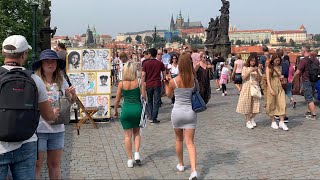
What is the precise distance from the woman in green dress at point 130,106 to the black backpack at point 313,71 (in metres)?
5.13

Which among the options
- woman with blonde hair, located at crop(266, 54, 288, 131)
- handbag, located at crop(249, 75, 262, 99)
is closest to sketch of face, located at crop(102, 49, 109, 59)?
handbag, located at crop(249, 75, 262, 99)

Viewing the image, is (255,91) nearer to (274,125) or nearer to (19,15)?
(274,125)

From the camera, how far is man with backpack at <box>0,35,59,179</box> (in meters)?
3.18

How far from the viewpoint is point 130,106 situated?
257 inches

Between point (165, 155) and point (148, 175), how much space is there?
1.17 metres

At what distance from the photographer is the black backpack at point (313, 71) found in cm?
1014

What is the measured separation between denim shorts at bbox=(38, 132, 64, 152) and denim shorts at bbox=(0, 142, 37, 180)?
1143mm

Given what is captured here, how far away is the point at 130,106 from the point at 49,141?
201cm

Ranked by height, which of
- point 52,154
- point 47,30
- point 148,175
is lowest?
point 148,175

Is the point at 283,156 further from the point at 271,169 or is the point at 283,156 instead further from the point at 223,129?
the point at 223,129

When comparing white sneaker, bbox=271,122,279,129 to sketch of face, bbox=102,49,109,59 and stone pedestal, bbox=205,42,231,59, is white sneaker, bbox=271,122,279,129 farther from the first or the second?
stone pedestal, bbox=205,42,231,59

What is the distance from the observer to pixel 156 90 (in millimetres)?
10539

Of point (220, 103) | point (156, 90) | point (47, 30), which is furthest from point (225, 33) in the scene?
point (156, 90)

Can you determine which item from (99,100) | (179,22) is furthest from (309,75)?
(179,22)
